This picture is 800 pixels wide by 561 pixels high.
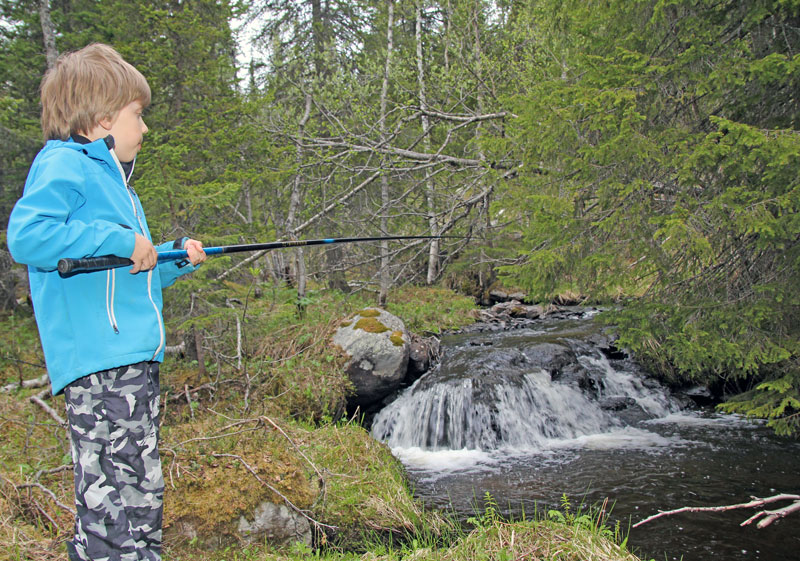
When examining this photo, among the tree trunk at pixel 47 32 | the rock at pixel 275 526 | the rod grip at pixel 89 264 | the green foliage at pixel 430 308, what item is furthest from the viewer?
the green foliage at pixel 430 308

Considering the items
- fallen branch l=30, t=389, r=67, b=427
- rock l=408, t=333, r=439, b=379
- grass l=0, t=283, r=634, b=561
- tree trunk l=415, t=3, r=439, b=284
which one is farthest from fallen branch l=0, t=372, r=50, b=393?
tree trunk l=415, t=3, r=439, b=284

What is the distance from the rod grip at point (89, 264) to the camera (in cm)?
169

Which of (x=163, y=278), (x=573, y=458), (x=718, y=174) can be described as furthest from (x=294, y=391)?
(x=718, y=174)

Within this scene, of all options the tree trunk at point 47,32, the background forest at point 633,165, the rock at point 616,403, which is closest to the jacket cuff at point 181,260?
the background forest at point 633,165

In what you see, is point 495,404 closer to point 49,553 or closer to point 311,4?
point 49,553

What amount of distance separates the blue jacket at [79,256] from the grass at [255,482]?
5.48 ft

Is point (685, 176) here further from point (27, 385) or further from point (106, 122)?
point (27, 385)

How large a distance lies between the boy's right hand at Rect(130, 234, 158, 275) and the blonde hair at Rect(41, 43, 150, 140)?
558 mm

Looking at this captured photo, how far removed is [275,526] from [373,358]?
451 centimetres

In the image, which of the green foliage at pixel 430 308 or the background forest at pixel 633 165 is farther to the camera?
the green foliage at pixel 430 308

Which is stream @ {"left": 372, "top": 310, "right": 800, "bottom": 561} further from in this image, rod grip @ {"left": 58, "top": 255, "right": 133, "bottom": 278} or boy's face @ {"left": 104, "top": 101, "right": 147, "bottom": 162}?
boy's face @ {"left": 104, "top": 101, "right": 147, "bottom": 162}

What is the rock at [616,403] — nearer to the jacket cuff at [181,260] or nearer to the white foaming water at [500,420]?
the white foaming water at [500,420]

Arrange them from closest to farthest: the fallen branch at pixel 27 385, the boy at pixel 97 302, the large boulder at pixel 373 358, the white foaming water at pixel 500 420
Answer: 1. the boy at pixel 97 302
2. the fallen branch at pixel 27 385
3. the white foaming water at pixel 500 420
4. the large boulder at pixel 373 358

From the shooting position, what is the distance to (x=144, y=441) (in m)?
2.01
